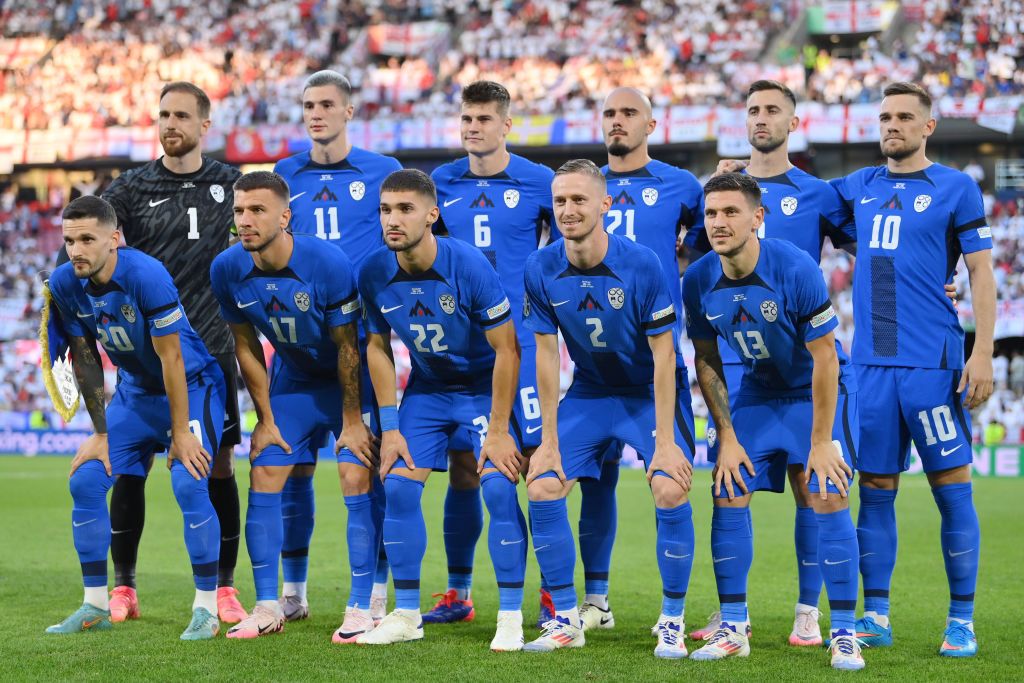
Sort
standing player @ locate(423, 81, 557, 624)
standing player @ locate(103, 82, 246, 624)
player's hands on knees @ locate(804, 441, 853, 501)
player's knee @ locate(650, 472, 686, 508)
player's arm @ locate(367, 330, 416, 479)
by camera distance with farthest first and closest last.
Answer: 1. standing player @ locate(103, 82, 246, 624)
2. standing player @ locate(423, 81, 557, 624)
3. player's arm @ locate(367, 330, 416, 479)
4. player's knee @ locate(650, 472, 686, 508)
5. player's hands on knees @ locate(804, 441, 853, 501)

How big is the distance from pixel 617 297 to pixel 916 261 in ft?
5.16

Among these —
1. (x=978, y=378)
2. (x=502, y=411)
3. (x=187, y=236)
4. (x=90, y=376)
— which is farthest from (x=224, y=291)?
(x=978, y=378)

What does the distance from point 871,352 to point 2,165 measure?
104ft

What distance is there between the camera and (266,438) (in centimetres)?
659

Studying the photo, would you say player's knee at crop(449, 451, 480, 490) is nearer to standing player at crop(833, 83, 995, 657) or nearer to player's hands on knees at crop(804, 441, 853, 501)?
player's hands on knees at crop(804, 441, 853, 501)

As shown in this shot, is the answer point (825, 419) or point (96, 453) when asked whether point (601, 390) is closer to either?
point (825, 419)

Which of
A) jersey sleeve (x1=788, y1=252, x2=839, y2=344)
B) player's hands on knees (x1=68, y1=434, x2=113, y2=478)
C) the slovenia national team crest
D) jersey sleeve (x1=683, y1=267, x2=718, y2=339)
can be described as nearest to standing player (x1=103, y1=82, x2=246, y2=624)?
Answer: player's hands on knees (x1=68, y1=434, x2=113, y2=478)

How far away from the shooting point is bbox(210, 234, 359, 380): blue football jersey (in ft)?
21.2

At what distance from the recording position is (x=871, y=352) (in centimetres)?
641

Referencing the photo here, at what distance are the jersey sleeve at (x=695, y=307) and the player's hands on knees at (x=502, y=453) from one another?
1.06 meters

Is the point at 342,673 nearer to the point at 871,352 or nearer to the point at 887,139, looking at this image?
the point at 871,352

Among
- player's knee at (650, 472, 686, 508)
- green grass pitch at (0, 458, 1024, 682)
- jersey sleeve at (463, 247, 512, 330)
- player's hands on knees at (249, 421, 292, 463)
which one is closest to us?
green grass pitch at (0, 458, 1024, 682)

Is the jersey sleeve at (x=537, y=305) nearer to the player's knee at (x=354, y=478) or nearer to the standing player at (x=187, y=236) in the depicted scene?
the player's knee at (x=354, y=478)

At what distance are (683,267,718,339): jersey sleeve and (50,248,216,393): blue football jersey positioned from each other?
2.62 m
